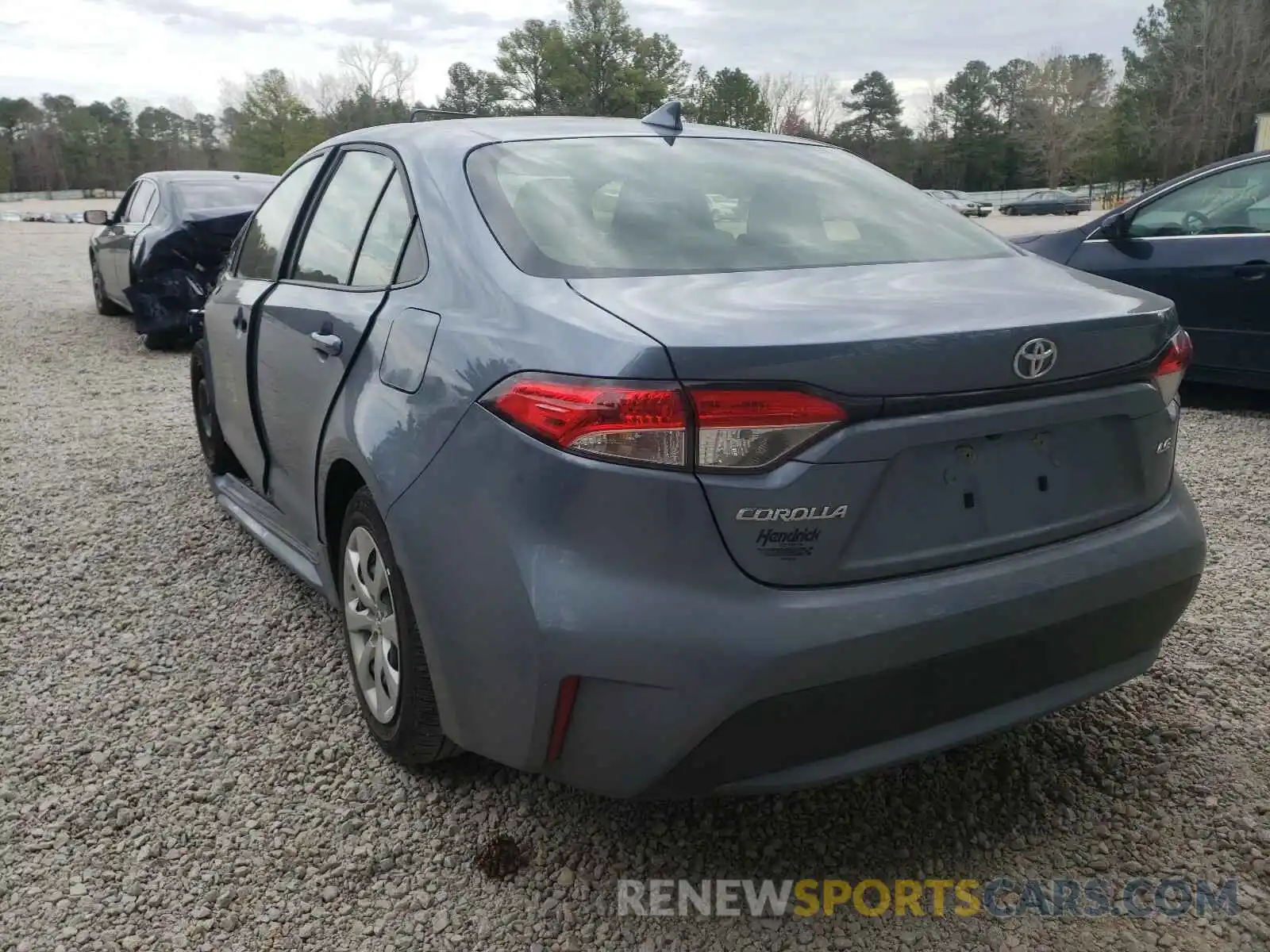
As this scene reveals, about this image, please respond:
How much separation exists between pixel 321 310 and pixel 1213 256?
5.12 metres

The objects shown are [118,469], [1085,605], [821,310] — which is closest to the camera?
[821,310]

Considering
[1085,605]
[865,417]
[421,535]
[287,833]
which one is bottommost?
[287,833]

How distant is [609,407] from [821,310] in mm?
467

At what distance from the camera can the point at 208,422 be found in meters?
4.82

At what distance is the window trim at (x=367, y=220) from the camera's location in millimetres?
2592

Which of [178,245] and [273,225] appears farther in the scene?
[178,245]

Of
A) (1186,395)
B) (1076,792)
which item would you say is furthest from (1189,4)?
(1076,792)

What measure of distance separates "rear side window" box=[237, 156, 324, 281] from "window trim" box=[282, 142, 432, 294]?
9 cm

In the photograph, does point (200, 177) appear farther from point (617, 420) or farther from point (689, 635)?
point (689, 635)

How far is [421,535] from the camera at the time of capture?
216cm

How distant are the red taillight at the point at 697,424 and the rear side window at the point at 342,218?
1384mm

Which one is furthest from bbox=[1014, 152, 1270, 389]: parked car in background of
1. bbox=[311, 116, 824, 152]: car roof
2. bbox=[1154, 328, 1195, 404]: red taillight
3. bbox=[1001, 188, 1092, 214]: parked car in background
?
bbox=[1001, 188, 1092, 214]: parked car in background

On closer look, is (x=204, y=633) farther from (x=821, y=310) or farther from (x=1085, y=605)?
(x=1085, y=605)

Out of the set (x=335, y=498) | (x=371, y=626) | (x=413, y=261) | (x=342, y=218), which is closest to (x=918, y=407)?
(x=413, y=261)
